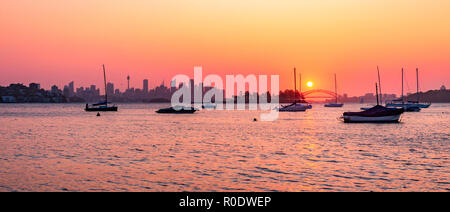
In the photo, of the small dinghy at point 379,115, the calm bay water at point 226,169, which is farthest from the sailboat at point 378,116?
the calm bay water at point 226,169

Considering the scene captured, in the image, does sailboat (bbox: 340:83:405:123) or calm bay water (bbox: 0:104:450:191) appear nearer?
calm bay water (bbox: 0:104:450:191)

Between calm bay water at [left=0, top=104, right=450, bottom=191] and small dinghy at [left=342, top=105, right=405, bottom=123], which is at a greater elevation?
small dinghy at [left=342, top=105, right=405, bottom=123]

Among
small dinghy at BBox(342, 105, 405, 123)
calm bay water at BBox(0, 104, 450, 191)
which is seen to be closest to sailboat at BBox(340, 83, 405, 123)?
small dinghy at BBox(342, 105, 405, 123)

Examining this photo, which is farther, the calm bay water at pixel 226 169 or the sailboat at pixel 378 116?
the sailboat at pixel 378 116

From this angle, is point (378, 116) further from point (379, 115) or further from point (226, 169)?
point (226, 169)

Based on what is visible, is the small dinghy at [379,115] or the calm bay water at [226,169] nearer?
the calm bay water at [226,169]

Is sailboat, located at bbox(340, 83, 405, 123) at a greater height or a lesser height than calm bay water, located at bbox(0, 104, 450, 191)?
greater

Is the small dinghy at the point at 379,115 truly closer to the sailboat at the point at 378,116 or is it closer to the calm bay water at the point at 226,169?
the sailboat at the point at 378,116

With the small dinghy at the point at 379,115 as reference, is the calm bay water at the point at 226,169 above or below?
below

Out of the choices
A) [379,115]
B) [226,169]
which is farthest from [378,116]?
[226,169]

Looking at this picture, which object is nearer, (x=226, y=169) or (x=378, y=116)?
(x=226, y=169)

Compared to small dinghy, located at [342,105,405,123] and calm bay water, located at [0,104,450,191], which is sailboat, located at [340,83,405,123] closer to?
small dinghy, located at [342,105,405,123]
